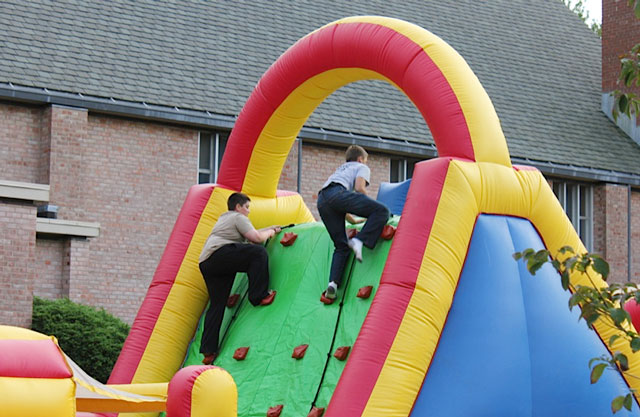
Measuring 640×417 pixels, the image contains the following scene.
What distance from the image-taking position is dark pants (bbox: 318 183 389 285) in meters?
9.15

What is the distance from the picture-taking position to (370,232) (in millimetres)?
9164

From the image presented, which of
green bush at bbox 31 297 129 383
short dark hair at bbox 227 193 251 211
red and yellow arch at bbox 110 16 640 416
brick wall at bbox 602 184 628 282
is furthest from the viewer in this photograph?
brick wall at bbox 602 184 628 282

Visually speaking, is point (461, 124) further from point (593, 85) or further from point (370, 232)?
point (593, 85)

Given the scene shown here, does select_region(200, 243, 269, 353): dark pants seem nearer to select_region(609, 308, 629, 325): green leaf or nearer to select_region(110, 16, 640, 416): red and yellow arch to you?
select_region(110, 16, 640, 416): red and yellow arch

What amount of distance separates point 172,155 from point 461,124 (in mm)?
14208

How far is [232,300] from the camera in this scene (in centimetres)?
1077

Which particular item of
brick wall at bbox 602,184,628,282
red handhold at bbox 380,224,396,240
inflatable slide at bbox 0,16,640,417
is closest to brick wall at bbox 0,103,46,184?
inflatable slide at bbox 0,16,640,417

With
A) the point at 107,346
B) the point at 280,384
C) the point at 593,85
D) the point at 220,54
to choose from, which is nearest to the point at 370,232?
the point at 280,384

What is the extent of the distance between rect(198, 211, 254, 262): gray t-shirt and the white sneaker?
129 cm

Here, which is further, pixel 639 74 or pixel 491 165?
pixel 491 165

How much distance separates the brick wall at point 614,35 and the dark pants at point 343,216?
21016 mm

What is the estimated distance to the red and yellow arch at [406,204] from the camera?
7.93m

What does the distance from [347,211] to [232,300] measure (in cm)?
203

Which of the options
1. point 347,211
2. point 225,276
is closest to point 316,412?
point 347,211
